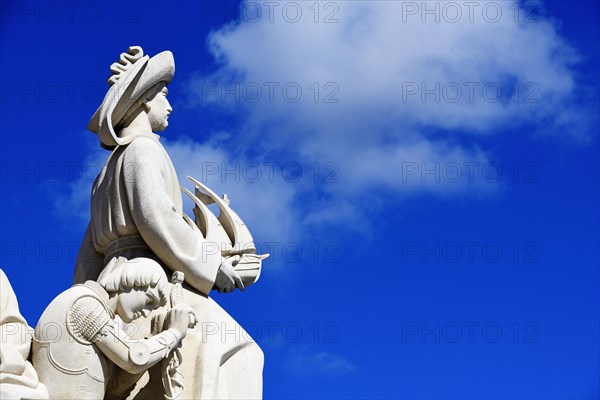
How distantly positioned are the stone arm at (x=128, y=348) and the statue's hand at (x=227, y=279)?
1.28m

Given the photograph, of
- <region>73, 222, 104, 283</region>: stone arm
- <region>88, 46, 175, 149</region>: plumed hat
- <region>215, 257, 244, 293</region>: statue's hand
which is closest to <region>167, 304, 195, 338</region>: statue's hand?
<region>215, 257, 244, 293</region>: statue's hand

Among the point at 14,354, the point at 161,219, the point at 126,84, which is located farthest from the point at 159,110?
the point at 14,354

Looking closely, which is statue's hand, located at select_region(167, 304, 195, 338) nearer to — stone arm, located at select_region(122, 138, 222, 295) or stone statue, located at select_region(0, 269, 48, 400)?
stone arm, located at select_region(122, 138, 222, 295)

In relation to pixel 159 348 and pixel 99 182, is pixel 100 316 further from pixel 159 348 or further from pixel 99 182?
pixel 99 182

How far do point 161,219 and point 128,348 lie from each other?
1.23 metres

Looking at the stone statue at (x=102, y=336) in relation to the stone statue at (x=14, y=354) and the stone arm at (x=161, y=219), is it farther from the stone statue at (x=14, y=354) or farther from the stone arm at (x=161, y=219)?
the stone arm at (x=161, y=219)

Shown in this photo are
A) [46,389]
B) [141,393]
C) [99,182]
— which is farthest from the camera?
[99,182]

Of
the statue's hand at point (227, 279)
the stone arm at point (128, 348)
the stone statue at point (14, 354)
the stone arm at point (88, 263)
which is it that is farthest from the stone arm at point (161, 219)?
the stone statue at point (14, 354)

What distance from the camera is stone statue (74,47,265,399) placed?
9766 millimetres

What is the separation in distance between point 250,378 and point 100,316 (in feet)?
5.07

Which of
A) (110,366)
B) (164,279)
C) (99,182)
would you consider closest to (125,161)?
(99,182)

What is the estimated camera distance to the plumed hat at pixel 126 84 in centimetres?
1025

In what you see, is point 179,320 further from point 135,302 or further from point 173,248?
point 173,248

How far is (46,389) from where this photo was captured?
8.89 meters
